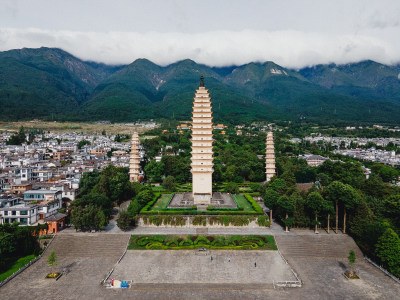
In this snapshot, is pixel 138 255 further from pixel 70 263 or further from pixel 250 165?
pixel 250 165

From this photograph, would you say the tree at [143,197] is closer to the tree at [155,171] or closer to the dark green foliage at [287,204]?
the tree at [155,171]

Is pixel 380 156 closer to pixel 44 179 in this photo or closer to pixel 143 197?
pixel 143 197

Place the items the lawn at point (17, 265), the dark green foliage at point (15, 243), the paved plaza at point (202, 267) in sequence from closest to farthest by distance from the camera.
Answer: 1. the paved plaza at point (202, 267)
2. the lawn at point (17, 265)
3. the dark green foliage at point (15, 243)

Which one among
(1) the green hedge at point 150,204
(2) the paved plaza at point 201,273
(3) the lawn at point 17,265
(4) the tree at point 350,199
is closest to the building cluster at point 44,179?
(3) the lawn at point 17,265

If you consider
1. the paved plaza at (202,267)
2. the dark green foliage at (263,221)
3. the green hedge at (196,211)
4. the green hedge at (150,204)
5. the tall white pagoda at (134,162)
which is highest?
the tall white pagoda at (134,162)

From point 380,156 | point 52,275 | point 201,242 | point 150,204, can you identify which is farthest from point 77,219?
point 380,156

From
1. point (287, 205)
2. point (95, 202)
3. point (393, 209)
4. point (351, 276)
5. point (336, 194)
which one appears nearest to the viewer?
point (351, 276)

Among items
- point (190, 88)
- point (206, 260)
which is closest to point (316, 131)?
point (190, 88)

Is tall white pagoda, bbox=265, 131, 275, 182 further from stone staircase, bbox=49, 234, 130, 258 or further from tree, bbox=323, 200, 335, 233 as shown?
stone staircase, bbox=49, 234, 130, 258
